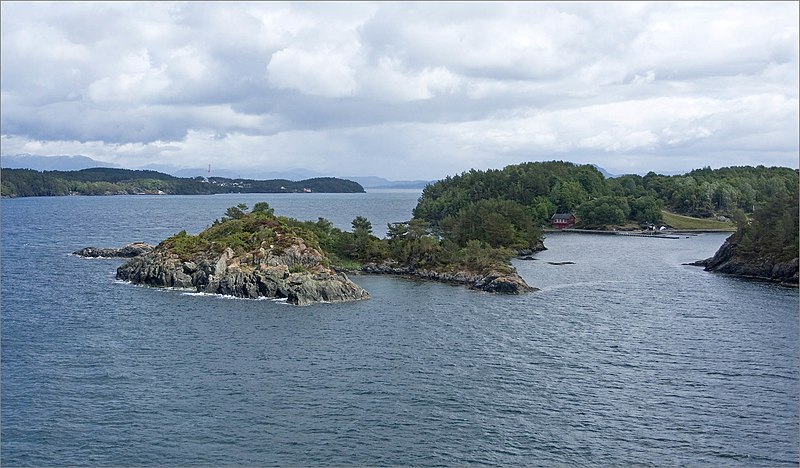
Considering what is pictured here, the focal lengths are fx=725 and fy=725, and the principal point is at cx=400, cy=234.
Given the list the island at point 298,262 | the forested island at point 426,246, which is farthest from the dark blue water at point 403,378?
the forested island at point 426,246

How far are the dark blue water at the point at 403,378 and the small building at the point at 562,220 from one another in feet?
324

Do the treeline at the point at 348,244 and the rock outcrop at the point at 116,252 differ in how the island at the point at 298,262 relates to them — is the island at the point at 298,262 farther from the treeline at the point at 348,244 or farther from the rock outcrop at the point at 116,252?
the rock outcrop at the point at 116,252

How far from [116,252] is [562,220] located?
11176cm

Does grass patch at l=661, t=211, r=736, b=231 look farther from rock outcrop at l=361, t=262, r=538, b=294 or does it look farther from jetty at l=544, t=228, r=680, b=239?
rock outcrop at l=361, t=262, r=538, b=294

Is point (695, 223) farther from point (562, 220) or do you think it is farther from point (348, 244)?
point (348, 244)

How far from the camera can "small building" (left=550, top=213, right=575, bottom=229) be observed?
187125 mm

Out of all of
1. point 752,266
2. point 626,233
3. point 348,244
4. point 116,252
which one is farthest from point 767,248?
point 116,252

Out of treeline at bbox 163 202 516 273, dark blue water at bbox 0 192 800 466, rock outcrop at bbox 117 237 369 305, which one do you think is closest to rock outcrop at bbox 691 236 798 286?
dark blue water at bbox 0 192 800 466

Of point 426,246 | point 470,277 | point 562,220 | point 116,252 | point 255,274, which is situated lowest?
point 116,252

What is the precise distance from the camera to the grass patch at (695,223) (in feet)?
611

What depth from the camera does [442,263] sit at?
332 feet

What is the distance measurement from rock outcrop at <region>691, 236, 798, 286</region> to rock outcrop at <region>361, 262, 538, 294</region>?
34368 mm

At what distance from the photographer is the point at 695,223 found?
191500mm

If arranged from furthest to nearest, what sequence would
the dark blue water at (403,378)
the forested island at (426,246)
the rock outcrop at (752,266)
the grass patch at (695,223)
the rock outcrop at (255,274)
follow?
the grass patch at (695,223)
the rock outcrop at (752,266)
the forested island at (426,246)
the rock outcrop at (255,274)
the dark blue water at (403,378)
